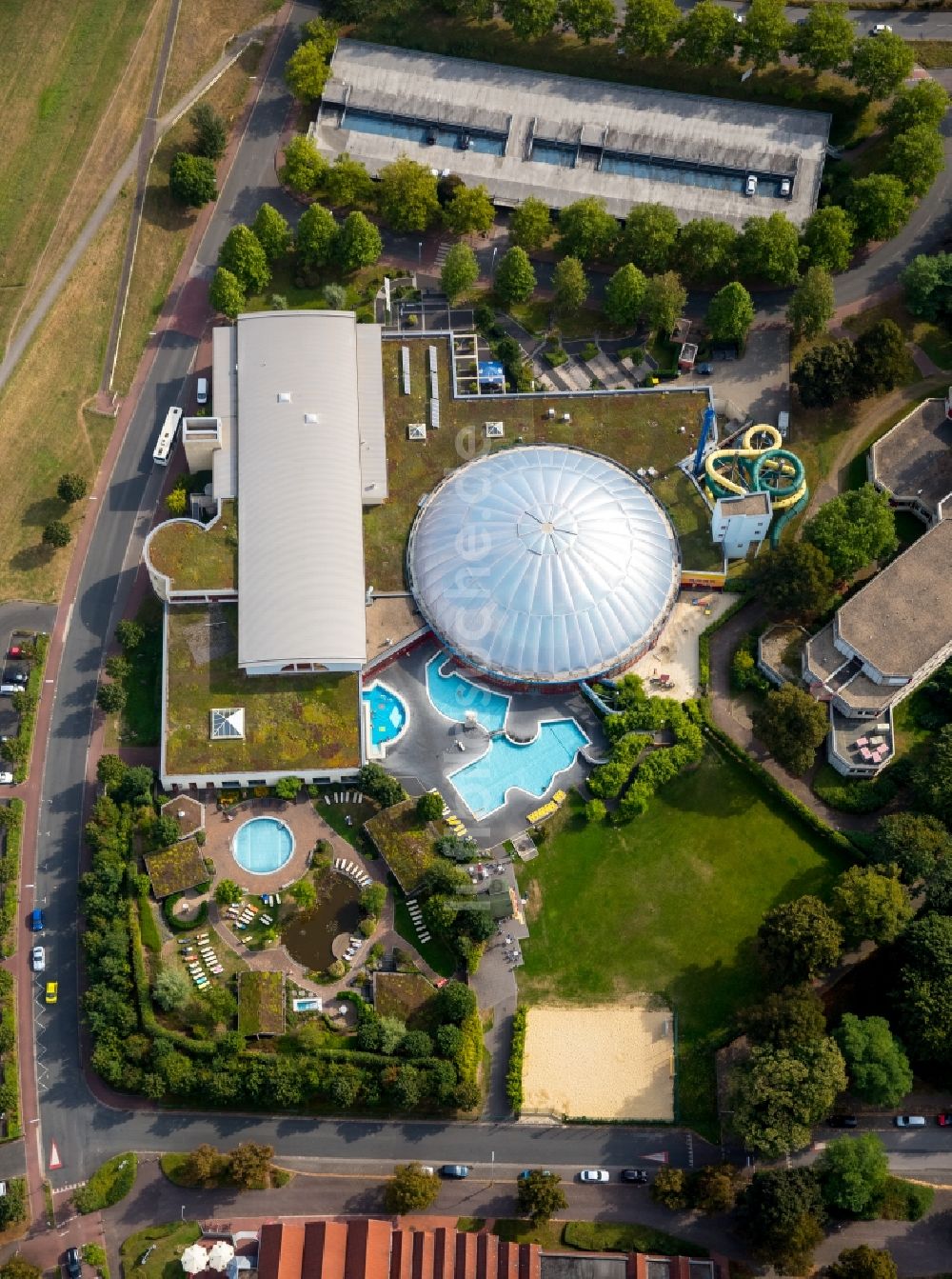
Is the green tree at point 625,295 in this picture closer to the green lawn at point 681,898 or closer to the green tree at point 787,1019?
the green lawn at point 681,898

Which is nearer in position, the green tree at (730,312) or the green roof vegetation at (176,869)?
the green roof vegetation at (176,869)

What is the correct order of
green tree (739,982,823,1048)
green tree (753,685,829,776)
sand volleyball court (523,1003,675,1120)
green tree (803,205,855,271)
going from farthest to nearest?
green tree (803,205,855,271) < green tree (753,685,829,776) < sand volleyball court (523,1003,675,1120) < green tree (739,982,823,1048)

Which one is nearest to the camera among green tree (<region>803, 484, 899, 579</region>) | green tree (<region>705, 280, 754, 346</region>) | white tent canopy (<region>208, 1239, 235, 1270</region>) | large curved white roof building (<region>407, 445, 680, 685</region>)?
white tent canopy (<region>208, 1239, 235, 1270</region>)

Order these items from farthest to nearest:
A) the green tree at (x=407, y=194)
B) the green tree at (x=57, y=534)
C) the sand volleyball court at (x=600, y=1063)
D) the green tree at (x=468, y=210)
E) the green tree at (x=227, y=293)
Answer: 1. the green tree at (x=407, y=194)
2. the green tree at (x=468, y=210)
3. the green tree at (x=227, y=293)
4. the green tree at (x=57, y=534)
5. the sand volleyball court at (x=600, y=1063)

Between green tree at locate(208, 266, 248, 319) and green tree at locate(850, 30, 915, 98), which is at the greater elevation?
green tree at locate(850, 30, 915, 98)

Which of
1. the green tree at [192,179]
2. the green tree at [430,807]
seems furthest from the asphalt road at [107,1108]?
the green tree at [192,179]

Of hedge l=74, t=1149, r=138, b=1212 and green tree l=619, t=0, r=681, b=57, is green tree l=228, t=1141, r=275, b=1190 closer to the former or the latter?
hedge l=74, t=1149, r=138, b=1212

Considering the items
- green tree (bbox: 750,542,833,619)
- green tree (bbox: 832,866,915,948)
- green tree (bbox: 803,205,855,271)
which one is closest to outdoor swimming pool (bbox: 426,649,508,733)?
green tree (bbox: 750,542,833,619)
